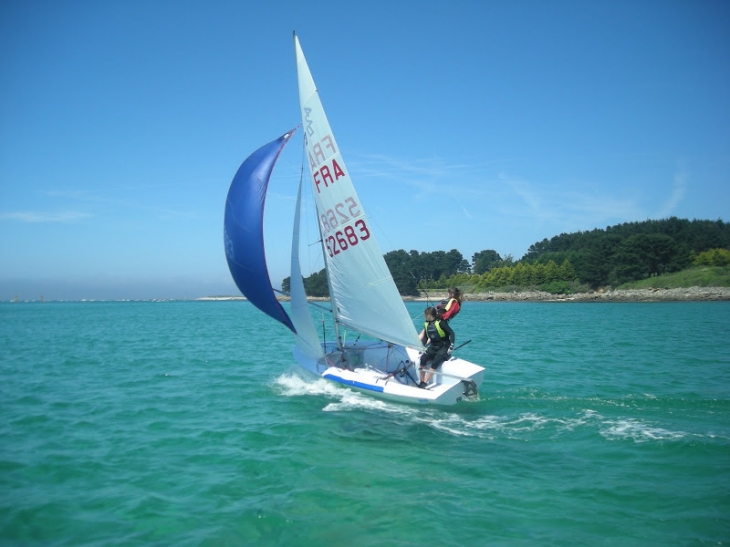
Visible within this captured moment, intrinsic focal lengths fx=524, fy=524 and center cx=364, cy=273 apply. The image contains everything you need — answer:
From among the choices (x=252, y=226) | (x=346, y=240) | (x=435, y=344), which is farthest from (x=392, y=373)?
(x=252, y=226)

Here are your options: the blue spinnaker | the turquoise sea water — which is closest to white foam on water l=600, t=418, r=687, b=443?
the turquoise sea water

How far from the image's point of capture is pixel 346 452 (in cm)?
847

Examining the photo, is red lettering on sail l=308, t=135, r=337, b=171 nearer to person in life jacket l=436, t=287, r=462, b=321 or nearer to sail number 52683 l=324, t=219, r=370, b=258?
sail number 52683 l=324, t=219, r=370, b=258

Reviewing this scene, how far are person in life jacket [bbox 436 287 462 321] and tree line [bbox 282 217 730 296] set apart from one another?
36789 millimetres

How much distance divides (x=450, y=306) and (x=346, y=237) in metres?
2.80

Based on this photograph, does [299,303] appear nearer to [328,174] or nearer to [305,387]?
[305,387]

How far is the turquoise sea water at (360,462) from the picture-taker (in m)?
5.91

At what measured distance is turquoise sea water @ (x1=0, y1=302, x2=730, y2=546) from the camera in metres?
5.91

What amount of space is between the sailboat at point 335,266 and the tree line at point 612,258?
36.9 metres

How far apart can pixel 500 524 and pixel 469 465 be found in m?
1.77

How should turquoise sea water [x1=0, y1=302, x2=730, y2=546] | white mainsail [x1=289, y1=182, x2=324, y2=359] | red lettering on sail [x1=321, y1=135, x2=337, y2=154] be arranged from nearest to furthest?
turquoise sea water [x1=0, y1=302, x2=730, y2=546] < red lettering on sail [x1=321, y1=135, x2=337, y2=154] < white mainsail [x1=289, y1=182, x2=324, y2=359]

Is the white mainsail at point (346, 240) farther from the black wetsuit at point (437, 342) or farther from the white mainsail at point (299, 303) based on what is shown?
the white mainsail at point (299, 303)

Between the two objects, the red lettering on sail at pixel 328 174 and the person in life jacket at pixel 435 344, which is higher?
the red lettering on sail at pixel 328 174

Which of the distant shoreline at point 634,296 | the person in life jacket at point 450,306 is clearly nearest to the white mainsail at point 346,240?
the person in life jacket at point 450,306
